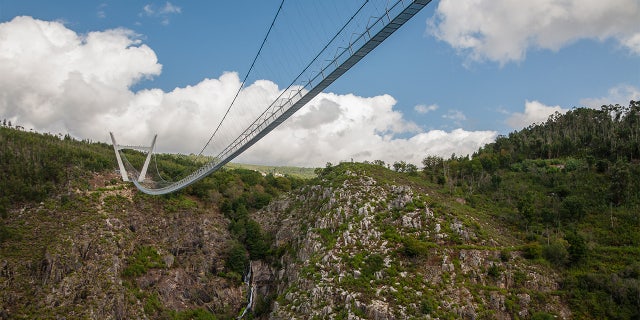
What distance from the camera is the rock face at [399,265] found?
4266cm

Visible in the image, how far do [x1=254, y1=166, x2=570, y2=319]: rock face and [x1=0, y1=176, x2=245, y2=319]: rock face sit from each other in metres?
9.76

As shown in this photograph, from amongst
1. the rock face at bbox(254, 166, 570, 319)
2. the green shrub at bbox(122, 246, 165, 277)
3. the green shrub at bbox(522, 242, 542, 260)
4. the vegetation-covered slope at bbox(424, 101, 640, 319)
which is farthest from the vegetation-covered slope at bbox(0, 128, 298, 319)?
the vegetation-covered slope at bbox(424, 101, 640, 319)

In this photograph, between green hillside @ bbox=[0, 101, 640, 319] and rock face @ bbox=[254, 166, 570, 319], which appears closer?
rock face @ bbox=[254, 166, 570, 319]

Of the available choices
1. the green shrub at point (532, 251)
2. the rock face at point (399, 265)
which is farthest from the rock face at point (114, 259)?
the green shrub at point (532, 251)

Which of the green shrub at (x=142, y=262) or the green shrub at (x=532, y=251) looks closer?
the green shrub at (x=532, y=251)

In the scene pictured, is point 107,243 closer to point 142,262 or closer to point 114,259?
point 114,259

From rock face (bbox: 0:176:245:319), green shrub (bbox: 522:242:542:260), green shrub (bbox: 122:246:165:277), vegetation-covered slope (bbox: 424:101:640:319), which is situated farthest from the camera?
green shrub (bbox: 122:246:165:277)

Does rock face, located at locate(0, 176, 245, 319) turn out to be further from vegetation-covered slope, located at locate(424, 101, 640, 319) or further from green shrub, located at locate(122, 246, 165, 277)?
vegetation-covered slope, located at locate(424, 101, 640, 319)

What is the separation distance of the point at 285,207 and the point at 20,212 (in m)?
33.8

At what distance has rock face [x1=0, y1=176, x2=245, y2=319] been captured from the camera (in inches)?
1843

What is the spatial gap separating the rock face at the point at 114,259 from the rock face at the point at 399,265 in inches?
384

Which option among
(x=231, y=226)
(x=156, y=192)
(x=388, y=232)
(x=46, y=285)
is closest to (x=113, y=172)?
(x=156, y=192)

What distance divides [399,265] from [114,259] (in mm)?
32591

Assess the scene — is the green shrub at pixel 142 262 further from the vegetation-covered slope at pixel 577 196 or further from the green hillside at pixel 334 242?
the vegetation-covered slope at pixel 577 196
